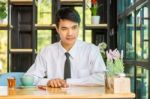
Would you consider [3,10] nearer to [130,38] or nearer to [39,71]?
[130,38]

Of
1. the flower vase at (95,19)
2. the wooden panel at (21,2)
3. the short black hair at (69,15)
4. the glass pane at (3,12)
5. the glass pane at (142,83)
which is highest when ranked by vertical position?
the wooden panel at (21,2)

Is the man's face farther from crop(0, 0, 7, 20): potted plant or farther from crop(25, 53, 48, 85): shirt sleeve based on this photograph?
crop(0, 0, 7, 20): potted plant

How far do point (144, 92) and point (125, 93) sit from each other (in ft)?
6.24

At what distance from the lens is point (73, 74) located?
2.97 meters

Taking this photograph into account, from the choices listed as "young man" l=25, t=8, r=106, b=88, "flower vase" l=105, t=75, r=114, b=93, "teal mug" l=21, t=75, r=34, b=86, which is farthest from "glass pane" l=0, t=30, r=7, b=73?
"flower vase" l=105, t=75, r=114, b=93

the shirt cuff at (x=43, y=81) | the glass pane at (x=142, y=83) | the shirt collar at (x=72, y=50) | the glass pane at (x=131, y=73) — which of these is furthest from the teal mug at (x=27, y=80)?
the glass pane at (x=131, y=73)

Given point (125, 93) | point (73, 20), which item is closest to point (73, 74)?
point (73, 20)

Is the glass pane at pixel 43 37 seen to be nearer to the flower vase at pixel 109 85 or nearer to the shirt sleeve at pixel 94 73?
the shirt sleeve at pixel 94 73

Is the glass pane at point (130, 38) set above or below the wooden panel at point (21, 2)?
below

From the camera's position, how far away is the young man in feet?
9.43

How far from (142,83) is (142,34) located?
0.54 meters

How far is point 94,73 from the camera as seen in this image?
2.88 metres

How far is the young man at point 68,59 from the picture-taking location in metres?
2.88

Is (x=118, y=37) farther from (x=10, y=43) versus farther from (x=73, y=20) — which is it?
(x=73, y=20)
